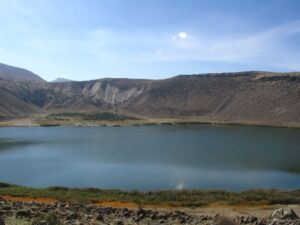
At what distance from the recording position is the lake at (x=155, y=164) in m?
41.0

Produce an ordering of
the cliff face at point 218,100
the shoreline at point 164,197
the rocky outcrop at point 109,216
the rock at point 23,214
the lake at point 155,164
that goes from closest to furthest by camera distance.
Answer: the rock at point 23,214 < the rocky outcrop at point 109,216 < the shoreline at point 164,197 < the lake at point 155,164 < the cliff face at point 218,100

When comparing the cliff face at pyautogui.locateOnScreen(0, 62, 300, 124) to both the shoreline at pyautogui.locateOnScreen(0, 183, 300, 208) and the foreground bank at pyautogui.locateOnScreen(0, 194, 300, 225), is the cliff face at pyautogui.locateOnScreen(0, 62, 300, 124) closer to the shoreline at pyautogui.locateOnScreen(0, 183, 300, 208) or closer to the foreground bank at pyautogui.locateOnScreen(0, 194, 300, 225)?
the shoreline at pyautogui.locateOnScreen(0, 183, 300, 208)

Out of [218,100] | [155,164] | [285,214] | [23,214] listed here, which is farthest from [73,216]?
[218,100]

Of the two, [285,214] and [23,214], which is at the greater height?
[23,214]

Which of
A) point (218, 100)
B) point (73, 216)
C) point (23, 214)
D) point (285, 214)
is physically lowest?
point (285, 214)

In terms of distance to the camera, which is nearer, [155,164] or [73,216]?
[73,216]

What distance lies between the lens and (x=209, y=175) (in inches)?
1745

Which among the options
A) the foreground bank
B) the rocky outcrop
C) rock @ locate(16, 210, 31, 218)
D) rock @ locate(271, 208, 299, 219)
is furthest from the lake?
rock @ locate(16, 210, 31, 218)

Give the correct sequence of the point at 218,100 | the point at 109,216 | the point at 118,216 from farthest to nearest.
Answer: the point at 218,100
the point at 118,216
the point at 109,216

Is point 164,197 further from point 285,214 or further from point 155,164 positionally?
point 155,164

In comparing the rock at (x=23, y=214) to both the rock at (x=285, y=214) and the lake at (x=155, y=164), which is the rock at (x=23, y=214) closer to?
the rock at (x=285, y=214)

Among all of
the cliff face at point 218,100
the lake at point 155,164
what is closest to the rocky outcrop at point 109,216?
the lake at point 155,164

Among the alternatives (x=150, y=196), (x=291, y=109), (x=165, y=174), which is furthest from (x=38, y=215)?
(x=291, y=109)

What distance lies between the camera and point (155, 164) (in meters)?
51.9
